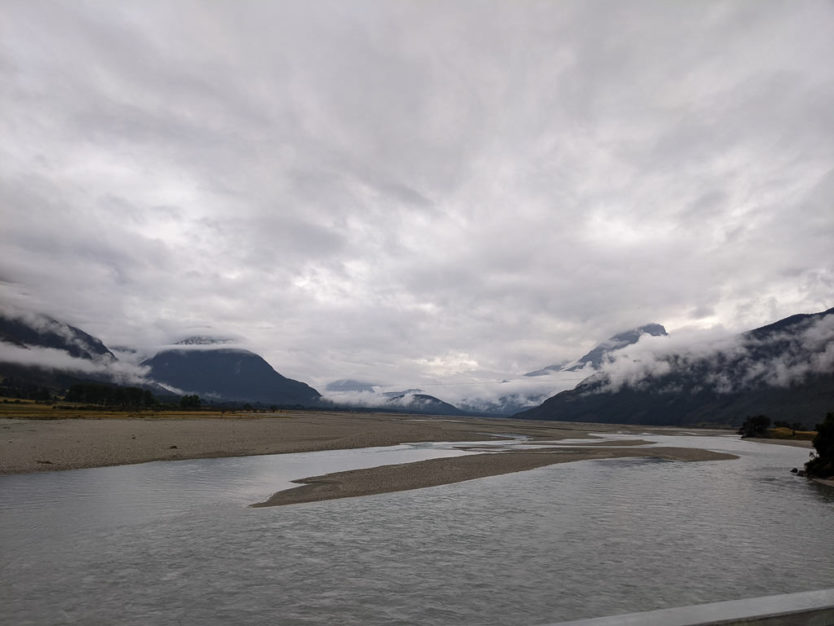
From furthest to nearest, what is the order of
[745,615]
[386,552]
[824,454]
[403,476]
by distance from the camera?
[824,454], [403,476], [386,552], [745,615]

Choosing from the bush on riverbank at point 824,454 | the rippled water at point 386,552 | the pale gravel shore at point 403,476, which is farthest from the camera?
the bush on riverbank at point 824,454

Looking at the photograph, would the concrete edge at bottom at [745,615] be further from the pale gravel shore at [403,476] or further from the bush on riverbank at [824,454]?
the bush on riverbank at [824,454]

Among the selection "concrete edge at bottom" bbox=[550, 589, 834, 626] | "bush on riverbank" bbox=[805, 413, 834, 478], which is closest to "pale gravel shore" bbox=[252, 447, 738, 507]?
"concrete edge at bottom" bbox=[550, 589, 834, 626]

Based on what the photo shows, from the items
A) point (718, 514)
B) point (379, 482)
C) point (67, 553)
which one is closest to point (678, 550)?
point (718, 514)

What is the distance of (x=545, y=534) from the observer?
70.0 ft

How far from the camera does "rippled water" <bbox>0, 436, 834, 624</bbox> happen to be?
13.2 m

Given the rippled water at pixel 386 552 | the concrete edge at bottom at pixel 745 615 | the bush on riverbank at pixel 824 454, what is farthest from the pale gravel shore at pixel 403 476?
the bush on riverbank at pixel 824 454

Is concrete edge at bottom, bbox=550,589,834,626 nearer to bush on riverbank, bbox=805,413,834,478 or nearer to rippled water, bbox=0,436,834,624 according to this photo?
rippled water, bbox=0,436,834,624

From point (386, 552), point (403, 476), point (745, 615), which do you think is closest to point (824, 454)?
point (403, 476)

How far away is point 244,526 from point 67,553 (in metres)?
6.49

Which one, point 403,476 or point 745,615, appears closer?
point 745,615

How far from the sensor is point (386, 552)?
60.0 ft

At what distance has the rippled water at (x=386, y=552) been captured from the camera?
1324cm

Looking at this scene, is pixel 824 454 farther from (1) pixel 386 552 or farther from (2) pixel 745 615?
(2) pixel 745 615
